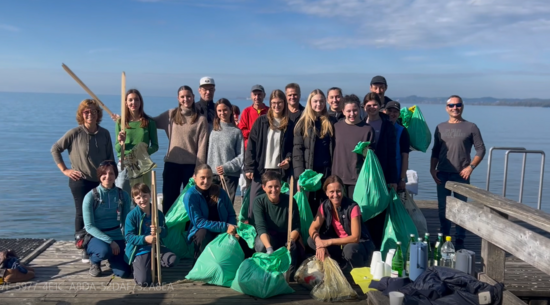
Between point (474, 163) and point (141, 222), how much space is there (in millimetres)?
3669

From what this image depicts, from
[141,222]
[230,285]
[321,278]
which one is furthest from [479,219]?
[141,222]

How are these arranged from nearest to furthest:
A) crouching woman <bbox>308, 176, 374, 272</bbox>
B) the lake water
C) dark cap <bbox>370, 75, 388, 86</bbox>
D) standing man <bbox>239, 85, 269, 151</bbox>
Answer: crouching woman <bbox>308, 176, 374, 272</bbox> < dark cap <bbox>370, 75, 388, 86</bbox> < standing man <bbox>239, 85, 269, 151</bbox> < the lake water

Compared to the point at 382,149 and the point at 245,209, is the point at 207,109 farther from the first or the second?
the point at 382,149

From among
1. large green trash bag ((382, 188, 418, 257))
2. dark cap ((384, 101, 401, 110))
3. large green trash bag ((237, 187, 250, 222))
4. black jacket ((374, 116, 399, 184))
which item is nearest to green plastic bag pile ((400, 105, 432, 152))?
dark cap ((384, 101, 401, 110))

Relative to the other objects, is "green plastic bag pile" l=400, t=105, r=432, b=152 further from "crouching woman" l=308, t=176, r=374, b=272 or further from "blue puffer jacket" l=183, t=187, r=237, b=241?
"blue puffer jacket" l=183, t=187, r=237, b=241

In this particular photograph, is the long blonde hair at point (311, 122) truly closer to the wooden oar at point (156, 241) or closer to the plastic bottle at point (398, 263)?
the plastic bottle at point (398, 263)

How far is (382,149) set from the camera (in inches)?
207

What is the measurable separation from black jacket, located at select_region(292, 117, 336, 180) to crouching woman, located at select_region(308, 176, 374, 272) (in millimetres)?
382

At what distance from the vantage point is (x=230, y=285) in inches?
171

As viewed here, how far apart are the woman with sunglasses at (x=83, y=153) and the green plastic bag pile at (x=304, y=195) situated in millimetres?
2070

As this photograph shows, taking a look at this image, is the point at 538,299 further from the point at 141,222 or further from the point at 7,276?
the point at 7,276

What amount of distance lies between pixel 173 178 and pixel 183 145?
1.28 feet

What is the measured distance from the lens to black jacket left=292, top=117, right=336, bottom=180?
5055 mm

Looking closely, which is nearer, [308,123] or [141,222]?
[141,222]
